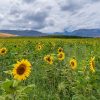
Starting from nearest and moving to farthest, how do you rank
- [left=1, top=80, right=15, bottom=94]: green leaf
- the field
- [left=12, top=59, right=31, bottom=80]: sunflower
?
[left=1, top=80, right=15, bottom=94]: green leaf, the field, [left=12, top=59, right=31, bottom=80]: sunflower

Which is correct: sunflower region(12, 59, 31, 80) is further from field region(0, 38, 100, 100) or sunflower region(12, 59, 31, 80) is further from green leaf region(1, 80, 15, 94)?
green leaf region(1, 80, 15, 94)

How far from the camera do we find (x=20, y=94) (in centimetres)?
248

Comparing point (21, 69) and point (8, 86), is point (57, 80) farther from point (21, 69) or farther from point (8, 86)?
point (8, 86)

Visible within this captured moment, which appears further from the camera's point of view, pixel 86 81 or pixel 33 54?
pixel 33 54

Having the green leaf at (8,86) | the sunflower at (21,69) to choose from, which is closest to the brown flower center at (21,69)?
the sunflower at (21,69)

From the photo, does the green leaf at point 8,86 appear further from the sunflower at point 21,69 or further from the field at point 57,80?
the sunflower at point 21,69

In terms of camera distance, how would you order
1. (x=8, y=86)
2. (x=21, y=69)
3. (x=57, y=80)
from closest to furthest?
(x=8, y=86) < (x=21, y=69) < (x=57, y=80)

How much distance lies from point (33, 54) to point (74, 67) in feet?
11.8

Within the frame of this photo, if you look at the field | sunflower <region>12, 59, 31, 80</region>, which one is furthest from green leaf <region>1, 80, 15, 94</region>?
sunflower <region>12, 59, 31, 80</region>

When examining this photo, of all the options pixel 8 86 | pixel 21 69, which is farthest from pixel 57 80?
pixel 8 86

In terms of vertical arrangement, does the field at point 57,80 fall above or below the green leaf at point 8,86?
below

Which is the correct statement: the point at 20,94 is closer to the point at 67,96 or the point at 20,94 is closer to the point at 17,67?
the point at 17,67

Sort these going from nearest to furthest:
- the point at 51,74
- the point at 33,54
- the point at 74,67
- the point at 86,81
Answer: the point at 86,81 → the point at 74,67 → the point at 51,74 → the point at 33,54

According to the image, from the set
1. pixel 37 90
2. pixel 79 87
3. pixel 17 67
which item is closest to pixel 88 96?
pixel 79 87
